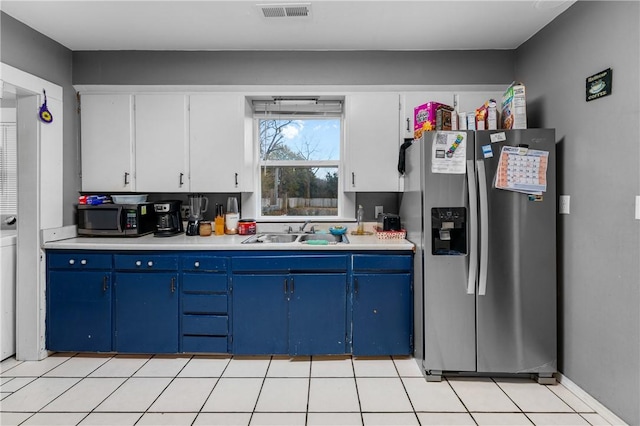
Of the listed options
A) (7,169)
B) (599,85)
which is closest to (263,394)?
(599,85)

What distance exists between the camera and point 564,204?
2371mm

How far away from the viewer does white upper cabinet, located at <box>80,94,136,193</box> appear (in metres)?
3.06

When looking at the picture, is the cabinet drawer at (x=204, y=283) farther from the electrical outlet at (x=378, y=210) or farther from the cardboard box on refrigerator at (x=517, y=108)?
the cardboard box on refrigerator at (x=517, y=108)

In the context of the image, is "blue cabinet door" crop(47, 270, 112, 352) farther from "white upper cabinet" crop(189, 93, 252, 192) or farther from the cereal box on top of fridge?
the cereal box on top of fridge

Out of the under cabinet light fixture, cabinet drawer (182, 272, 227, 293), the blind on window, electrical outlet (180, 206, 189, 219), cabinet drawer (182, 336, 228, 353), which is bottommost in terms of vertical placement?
cabinet drawer (182, 336, 228, 353)

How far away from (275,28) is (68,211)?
7.77ft

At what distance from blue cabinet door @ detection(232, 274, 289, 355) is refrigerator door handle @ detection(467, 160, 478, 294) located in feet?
4.33

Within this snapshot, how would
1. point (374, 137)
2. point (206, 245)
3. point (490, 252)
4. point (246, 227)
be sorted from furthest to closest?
point (246, 227) → point (374, 137) → point (206, 245) → point (490, 252)

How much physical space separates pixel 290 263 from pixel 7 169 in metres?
3.09

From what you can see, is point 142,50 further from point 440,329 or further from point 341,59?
point 440,329

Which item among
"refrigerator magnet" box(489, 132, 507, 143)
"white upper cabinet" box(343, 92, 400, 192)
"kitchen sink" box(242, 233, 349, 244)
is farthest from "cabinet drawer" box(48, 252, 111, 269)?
"refrigerator magnet" box(489, 132, 507, 143)

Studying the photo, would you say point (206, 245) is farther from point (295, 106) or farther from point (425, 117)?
point (425, 117)

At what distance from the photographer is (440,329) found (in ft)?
7.87

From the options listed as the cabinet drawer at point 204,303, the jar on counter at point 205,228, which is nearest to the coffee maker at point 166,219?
the jar on counter at point 205,228
